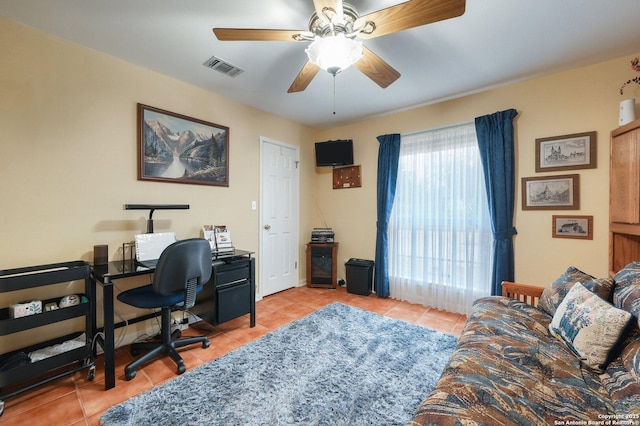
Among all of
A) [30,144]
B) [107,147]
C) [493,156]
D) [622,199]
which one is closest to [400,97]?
[493,156]

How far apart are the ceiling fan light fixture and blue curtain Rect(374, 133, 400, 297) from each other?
202cm

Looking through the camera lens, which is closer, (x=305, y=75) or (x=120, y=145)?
(x=305, y=75)

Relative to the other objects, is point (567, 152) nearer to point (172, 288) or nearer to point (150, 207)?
point (172, 288)

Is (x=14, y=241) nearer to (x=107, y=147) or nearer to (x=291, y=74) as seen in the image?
(x=107, y=147)

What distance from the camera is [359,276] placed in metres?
3.69

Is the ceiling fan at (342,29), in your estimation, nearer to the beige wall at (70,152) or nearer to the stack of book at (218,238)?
the beige wall at (70,152)

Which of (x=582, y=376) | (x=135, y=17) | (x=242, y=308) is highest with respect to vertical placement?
(x=135, y=17)

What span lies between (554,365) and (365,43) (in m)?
2.45

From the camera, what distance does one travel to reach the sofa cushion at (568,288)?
4.97ft

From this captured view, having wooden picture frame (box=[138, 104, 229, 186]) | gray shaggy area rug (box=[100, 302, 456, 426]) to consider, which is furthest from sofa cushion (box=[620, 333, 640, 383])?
wooden picture frame (box=[138, 104, 229, 186])

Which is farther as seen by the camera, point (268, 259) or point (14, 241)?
point (268, 259)

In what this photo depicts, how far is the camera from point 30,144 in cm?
192

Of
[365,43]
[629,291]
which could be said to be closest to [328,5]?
[365,43]

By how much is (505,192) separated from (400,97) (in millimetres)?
1600
